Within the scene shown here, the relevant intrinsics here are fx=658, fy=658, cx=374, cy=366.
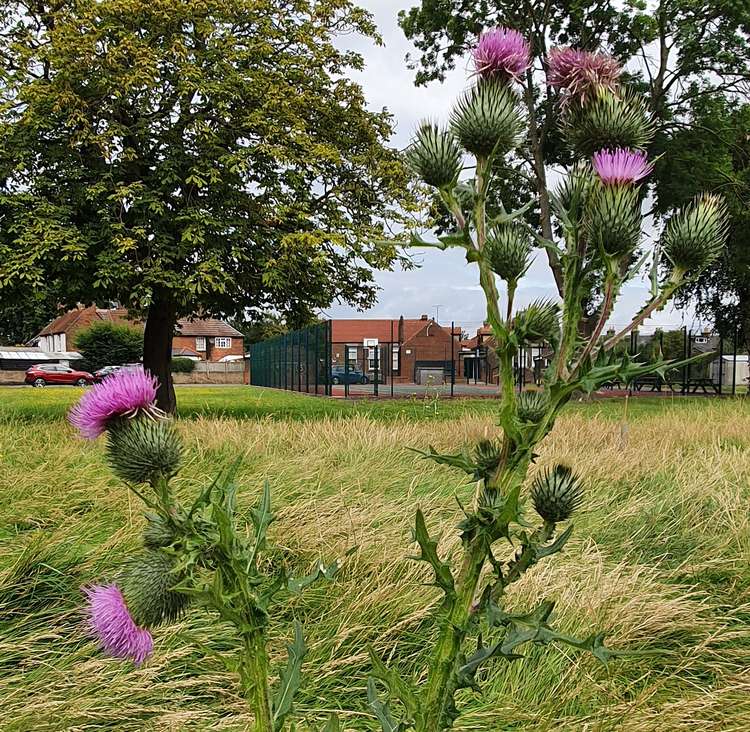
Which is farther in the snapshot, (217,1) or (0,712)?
(217,1)

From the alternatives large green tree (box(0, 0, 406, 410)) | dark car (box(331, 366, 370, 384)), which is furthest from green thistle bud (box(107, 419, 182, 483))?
dark car (box(331, 366, 370, 384))

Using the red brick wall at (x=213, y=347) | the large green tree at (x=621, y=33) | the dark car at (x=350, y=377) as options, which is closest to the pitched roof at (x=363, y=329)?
the red brick wall at (x=213, y=347)

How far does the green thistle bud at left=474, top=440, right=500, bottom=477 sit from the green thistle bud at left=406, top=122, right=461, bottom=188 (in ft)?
1.63

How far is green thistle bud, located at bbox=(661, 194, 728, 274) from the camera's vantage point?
1184mm

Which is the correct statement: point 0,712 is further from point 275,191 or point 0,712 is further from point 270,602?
point 275,191

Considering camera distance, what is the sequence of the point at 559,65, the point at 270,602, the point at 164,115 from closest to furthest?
the point at 270,602
the point at 559,65
the point at 164,115

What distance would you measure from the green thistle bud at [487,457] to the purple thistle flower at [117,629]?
0.65 meters

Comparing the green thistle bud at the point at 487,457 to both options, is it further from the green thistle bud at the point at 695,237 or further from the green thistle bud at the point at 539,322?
the green thistle bud at the point at 695,237

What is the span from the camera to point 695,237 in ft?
3.92

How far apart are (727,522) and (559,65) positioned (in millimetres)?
3402

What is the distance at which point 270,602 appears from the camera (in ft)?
3.11

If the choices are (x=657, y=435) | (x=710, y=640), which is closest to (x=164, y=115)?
(x=657, y=435)

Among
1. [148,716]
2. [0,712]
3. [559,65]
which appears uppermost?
[559,65]

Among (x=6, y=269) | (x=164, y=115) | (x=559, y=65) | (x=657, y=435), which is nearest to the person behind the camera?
(x=559, y=65)
